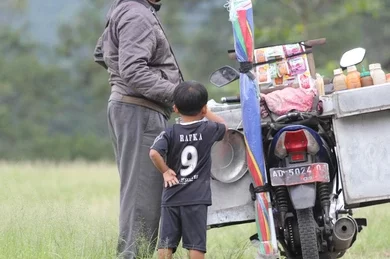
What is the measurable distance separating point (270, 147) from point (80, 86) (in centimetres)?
4432

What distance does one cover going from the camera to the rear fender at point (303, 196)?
630cm

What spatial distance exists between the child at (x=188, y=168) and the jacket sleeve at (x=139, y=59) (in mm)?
318

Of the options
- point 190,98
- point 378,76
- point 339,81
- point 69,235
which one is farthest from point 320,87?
point 69,235

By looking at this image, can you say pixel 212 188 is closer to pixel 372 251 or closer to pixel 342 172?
pixel 342 172

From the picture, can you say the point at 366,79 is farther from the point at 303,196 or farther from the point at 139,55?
the point at 139,55

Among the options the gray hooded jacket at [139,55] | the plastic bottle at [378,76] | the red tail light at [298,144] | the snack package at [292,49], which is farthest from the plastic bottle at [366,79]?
the gray hooded jacket at [139,55]

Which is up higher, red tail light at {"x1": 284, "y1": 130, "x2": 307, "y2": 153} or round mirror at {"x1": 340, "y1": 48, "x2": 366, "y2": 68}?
round mirror at {"x1": 340, "y1": 48, "x2": 366, "y2": 68}

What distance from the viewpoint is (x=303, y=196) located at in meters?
6.32

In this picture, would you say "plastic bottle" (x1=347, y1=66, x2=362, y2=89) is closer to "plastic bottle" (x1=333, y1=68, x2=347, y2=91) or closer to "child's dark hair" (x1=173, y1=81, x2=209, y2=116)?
"plastic bottle" (x1=333, y1=68, x2=347, y2=91)

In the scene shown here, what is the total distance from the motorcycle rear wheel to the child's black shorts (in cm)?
62

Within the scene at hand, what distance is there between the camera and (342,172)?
248 inches

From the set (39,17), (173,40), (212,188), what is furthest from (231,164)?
(39,17)

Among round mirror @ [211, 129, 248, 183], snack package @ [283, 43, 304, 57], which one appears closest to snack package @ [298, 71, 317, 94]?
snack package @ [283, 43, 304, 57]

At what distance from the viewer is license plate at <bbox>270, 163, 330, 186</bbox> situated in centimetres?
630
